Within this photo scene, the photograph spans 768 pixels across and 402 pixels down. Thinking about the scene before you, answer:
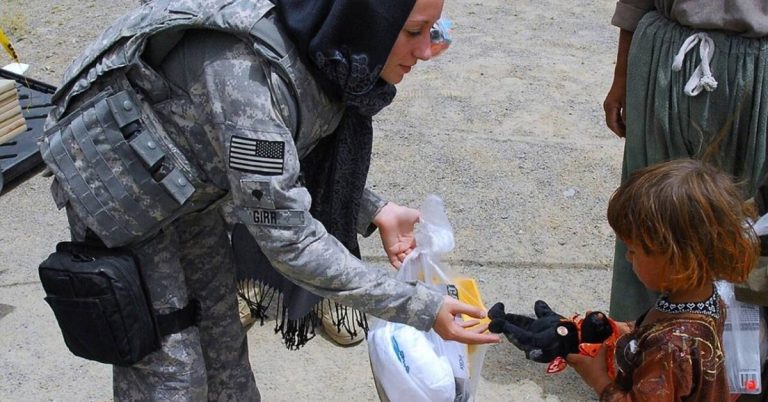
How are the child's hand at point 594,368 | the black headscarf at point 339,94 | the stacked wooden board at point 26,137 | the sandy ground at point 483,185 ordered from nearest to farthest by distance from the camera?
the black headscarf at point 339,94
the child's hand at point 594,368
the sandy ground at point 483,185
the stacked wooden board at point 26,137

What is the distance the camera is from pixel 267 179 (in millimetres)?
1977

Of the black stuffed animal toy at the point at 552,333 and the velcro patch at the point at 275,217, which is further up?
the velcro patch at the point at 275,217

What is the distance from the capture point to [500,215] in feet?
14.7

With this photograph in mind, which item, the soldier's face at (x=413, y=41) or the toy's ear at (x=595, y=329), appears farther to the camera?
the toy's ear at (x=595, y=329)

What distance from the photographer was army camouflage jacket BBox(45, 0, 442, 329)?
1965mm

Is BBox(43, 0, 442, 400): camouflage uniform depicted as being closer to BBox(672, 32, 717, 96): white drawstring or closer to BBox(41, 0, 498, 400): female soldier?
BBox(41, 0, 498, 400): female soldier

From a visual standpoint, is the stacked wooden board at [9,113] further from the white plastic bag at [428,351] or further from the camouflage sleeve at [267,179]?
the camouflage sleeve at [267,179]

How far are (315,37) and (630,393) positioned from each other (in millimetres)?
1008

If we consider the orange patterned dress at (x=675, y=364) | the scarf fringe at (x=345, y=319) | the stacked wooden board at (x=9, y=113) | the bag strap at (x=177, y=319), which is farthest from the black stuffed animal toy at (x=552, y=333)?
the stacked wooden board at (x=9, y=113)

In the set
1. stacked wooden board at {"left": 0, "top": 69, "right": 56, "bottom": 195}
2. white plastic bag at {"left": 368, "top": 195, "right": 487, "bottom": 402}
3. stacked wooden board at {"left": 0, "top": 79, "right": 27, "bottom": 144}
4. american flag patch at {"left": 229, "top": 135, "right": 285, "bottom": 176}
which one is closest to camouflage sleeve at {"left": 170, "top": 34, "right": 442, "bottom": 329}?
american flag patch at {"left": 229, "top": 135, "right": 285, "bottom": 176}

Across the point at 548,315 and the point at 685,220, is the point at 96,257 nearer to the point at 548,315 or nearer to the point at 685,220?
the point at 548,315

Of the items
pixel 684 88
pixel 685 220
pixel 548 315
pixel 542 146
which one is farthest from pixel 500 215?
pixel 685 220

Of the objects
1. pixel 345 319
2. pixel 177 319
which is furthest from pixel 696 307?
pixel 345 319

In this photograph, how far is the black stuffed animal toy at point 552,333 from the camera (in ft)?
7.21
